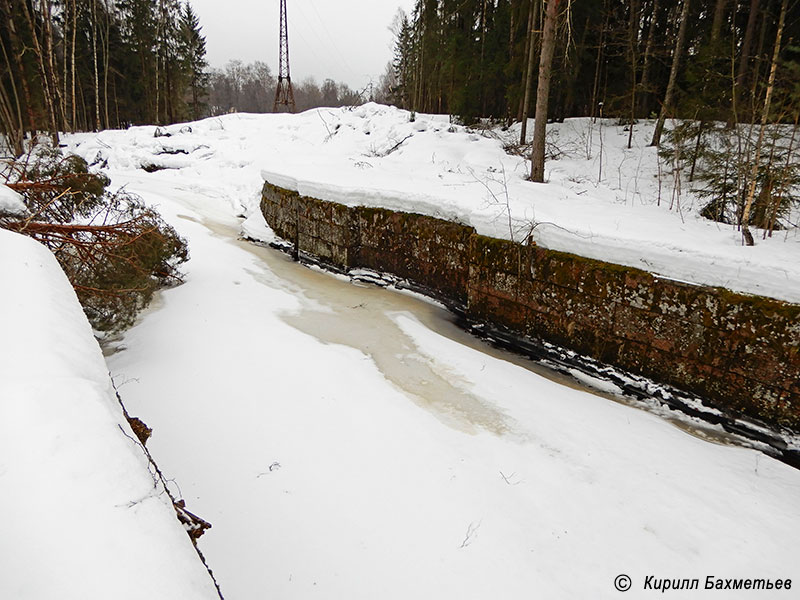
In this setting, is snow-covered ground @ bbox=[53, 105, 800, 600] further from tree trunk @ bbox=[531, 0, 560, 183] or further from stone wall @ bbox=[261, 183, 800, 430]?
tree trunk @ bbox=[531, 0, 560, 183]

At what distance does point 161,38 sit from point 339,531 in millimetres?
31758

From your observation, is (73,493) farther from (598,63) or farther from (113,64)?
(113,64)

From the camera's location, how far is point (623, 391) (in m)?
4.30

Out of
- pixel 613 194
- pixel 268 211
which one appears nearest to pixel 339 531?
pixel 268 211

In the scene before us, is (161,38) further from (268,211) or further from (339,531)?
(339,531)

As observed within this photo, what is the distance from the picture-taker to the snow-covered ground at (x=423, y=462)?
96.7 inches

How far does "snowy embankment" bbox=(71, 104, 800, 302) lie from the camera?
402 cm

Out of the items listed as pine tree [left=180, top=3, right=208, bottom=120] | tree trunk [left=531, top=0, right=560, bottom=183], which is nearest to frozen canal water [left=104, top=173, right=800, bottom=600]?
tree trunk [left=531, top=0, right=560, bottom=183]

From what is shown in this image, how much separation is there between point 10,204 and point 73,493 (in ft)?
11.5

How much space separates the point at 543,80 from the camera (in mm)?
8133

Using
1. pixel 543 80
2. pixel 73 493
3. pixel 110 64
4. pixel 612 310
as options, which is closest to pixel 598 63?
pixel 543 80
